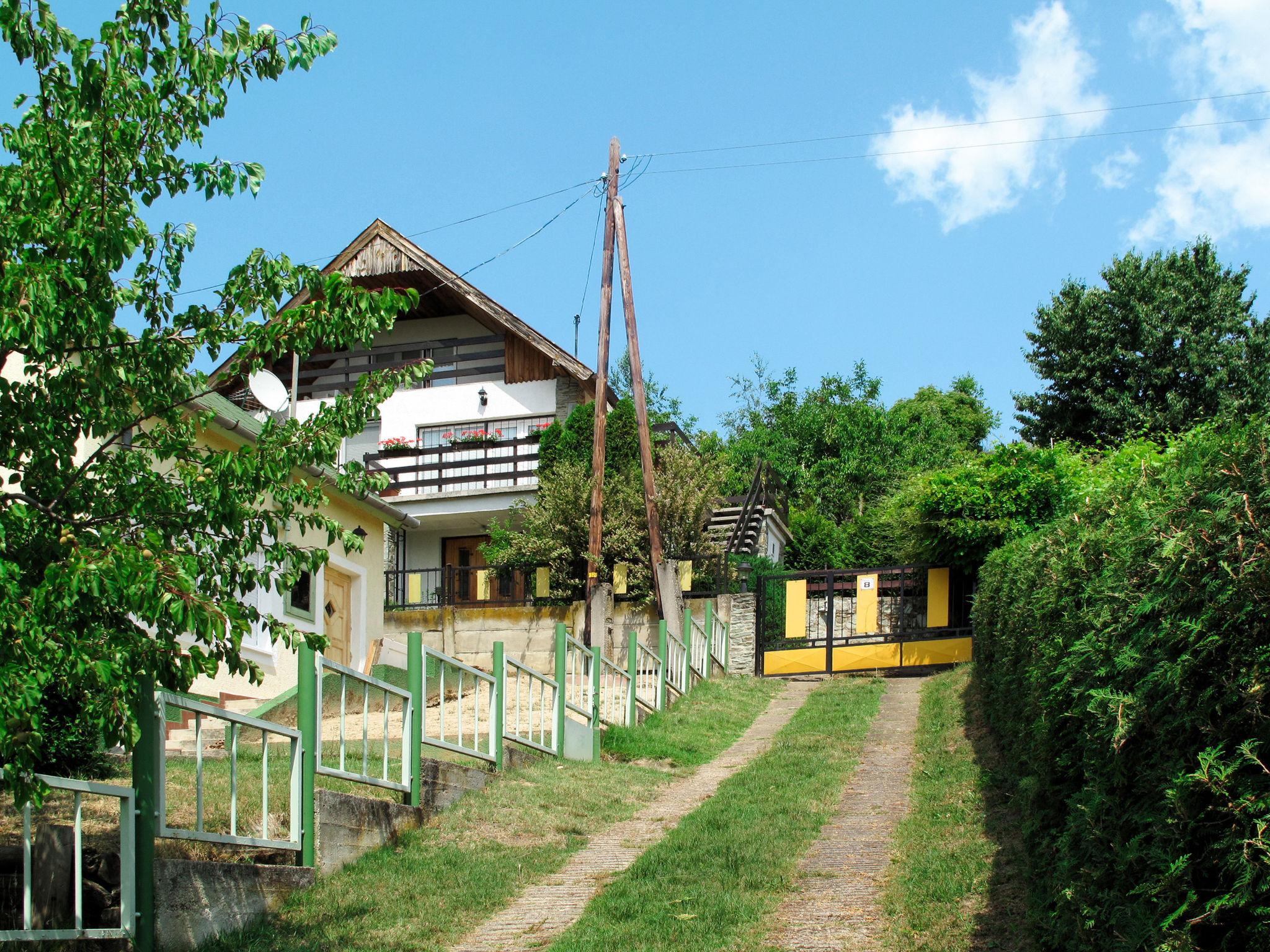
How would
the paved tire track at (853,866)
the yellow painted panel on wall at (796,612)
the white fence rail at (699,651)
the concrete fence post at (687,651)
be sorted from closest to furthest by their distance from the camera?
the paved tire track at (853,866) → the concrete fence post at (687,651) → the white fence rail at (699,651) → the yellow painted panel on wall at (796,612)

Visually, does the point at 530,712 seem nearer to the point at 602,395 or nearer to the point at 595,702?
the point at 595,702

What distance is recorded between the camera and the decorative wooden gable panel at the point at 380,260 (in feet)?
94.4

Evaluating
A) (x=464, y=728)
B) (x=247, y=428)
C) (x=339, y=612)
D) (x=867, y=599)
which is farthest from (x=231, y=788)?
(x=867, y=599)

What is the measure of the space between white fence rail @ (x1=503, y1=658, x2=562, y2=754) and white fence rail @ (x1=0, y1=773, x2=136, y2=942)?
5.00 m

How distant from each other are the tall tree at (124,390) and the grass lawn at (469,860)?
174 cm

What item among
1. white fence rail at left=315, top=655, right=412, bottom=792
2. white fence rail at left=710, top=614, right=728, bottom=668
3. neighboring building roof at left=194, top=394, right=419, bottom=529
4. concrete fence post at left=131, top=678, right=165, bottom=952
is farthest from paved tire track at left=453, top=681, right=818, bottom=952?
white fence rail at left=710, top=614, right=728, bottom=668

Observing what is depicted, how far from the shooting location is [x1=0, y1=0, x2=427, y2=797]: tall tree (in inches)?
185

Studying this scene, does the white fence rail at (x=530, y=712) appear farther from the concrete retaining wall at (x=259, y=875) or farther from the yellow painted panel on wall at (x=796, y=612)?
the yellow painted panel on wall at (x=796, y=612)

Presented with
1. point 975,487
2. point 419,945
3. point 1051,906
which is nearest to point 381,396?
point 419,945

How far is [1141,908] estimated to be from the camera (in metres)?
4.08

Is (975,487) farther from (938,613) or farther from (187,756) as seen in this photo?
(187,756)

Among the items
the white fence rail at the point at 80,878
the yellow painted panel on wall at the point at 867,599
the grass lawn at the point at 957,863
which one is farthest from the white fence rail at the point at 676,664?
the white fence rail at the point at 80,878

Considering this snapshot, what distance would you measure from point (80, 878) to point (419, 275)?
2458 cm

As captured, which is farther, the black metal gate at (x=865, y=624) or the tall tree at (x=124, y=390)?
the black metal gate at (x=865, y=624)
